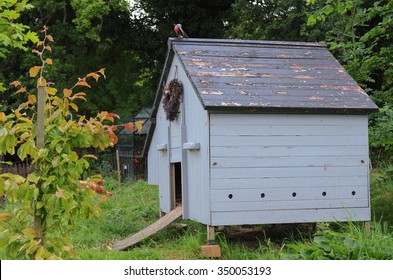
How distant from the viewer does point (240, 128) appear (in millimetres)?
7750

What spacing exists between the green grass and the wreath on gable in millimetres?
1791

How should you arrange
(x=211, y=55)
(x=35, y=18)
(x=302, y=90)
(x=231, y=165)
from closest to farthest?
(x=231, y=165)
(x=302, y=90)
(x=211, y=55)
(x=35, y=18)

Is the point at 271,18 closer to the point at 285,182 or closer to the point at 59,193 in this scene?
the point at 285,182

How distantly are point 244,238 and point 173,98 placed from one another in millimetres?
2442

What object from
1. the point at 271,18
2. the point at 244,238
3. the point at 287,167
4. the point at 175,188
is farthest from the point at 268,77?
the point at 271,18

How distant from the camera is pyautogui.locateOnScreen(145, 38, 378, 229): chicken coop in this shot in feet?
25.2

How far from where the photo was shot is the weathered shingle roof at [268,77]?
25.7 ft

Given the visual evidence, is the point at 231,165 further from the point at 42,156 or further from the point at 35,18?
the point at 35,18

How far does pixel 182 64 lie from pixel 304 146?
206 cm

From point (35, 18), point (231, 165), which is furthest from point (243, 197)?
point (35, 18)

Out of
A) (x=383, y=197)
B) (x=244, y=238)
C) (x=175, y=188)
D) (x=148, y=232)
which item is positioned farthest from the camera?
(x=383, y=197)

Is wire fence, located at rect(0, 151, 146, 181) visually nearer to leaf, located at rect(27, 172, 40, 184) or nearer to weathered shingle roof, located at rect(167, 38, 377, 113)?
weathered shingle roof, located at rect(167, 38, 377, 113)

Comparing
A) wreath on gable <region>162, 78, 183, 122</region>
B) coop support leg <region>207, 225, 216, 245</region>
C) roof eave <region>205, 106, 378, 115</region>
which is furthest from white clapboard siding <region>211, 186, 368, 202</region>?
wreath on gable <region>162, 78, 183, 122</region>

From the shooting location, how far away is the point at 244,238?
370 inches
